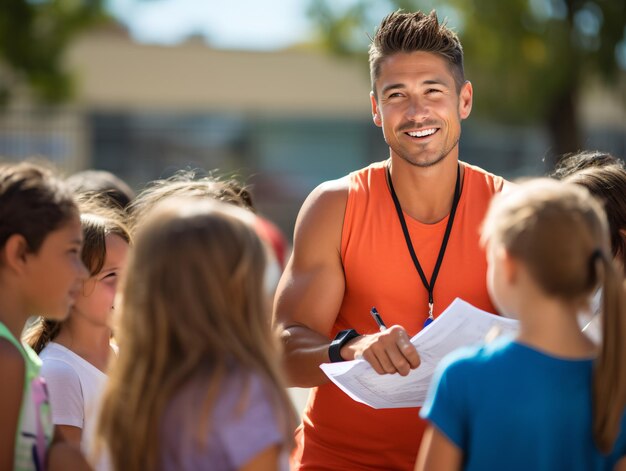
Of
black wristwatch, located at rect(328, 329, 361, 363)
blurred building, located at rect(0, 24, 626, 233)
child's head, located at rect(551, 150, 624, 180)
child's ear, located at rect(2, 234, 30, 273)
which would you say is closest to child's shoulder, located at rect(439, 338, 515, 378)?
black wristwatch, located at rect(328, 329, 361, 363)

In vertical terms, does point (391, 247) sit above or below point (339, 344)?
above

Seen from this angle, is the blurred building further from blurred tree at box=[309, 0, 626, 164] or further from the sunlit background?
blurred tree at box=[309, 0, 626, 164]

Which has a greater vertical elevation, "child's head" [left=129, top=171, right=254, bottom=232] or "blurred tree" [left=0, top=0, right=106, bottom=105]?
"blurred tree" [left=0, top=0, right=106, bottom=105]

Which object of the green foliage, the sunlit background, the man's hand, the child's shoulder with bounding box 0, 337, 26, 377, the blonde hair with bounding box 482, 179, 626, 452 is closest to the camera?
Answer: the blonde hair with bounding box 482, 179, 626, 452

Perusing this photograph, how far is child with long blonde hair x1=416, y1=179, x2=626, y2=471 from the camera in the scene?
220cm

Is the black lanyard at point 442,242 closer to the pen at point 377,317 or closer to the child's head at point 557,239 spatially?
the pen at point 377,317

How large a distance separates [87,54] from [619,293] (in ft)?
87.5

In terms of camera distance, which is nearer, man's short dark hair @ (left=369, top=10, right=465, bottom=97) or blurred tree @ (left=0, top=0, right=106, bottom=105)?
man's short dark hair @ (left=369, top=10, right=465, bottom=97)

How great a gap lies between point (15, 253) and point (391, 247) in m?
1.33

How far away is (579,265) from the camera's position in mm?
2211

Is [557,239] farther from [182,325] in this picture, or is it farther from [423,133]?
[423,133]

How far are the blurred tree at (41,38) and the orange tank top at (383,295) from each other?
1589 centimetres

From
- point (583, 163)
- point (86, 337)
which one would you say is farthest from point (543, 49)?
point (86, 337)

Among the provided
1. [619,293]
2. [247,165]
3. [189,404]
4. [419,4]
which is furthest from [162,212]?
[247,165]
